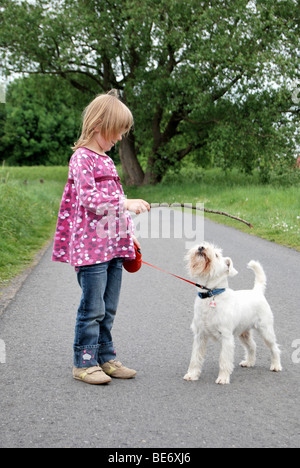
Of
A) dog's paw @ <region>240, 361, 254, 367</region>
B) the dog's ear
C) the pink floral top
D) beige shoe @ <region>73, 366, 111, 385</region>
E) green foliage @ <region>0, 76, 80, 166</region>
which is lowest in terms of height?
dog's paw @ <region>240, 361, 254, 367</region>

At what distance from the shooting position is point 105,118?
3.80 m

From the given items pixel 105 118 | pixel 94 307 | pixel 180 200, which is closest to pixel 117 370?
pixel 94 307

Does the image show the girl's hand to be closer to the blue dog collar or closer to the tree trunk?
the blue dog collar

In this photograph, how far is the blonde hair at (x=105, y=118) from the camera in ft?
12.4

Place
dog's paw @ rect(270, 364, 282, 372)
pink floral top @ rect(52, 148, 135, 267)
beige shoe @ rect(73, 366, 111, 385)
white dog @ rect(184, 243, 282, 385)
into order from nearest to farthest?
pink floral top @ rect(52, 148, 135, 267) → beige shoe @ rect(73, 366, 111, 385) → white dog @ rect(184, 243, 282, 385) → dog's paw @ rect(270, 364, 282, 372)

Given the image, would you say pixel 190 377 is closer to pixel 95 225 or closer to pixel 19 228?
pixel 95 225

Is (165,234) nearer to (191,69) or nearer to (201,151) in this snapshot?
(191,69)

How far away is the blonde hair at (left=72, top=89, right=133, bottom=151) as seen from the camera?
3793mm

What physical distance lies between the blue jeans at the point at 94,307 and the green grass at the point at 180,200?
3.58 m

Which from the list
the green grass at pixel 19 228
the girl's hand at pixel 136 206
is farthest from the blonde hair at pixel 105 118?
the green grass at pixel 19 228

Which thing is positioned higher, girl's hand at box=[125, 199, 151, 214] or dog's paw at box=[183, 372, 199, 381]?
girl's hand at box=[125, 199, 151, 214]

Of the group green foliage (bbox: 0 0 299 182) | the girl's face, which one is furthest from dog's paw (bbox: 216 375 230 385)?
green foliage (bbox: 0 0 299 182)

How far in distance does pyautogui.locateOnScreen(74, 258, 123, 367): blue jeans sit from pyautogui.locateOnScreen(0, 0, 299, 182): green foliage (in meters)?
19.3

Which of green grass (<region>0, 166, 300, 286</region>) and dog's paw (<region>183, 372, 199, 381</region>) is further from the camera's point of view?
green grass (<region>0, 166, 300, 286</region>)
